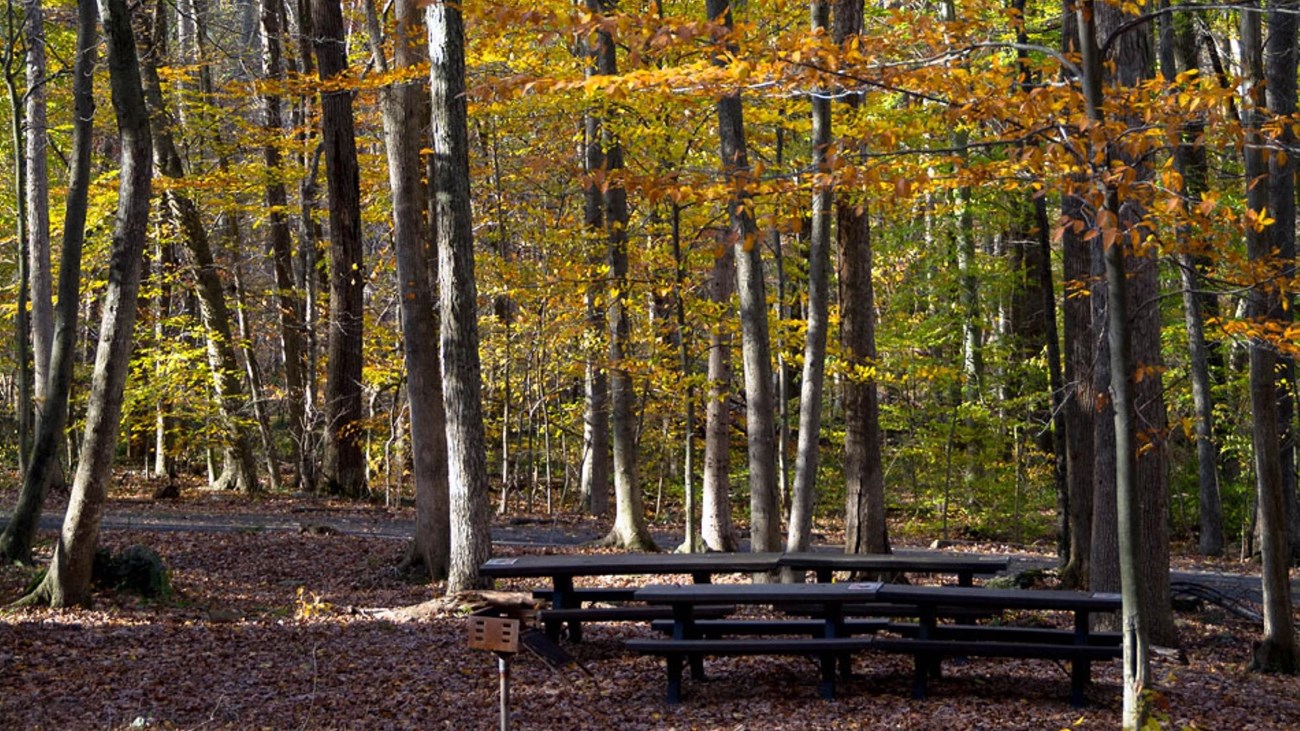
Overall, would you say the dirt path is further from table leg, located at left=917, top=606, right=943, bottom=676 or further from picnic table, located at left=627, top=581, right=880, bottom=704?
picnic table, located at left=627, top=581, right=880, bottom=704

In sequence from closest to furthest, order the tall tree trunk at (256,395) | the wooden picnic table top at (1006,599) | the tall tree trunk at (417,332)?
the wooden picnic table top at (1006,599) < the tall tree trunk at (417,332) < the tall tree trunk at (256,395)

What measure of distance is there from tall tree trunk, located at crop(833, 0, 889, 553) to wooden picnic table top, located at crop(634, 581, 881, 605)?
161 inches

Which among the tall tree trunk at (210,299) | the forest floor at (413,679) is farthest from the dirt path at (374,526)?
the forest floor at (413,679)

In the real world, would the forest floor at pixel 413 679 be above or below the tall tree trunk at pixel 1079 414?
below

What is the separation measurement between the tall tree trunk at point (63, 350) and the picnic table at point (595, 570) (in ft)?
15.4

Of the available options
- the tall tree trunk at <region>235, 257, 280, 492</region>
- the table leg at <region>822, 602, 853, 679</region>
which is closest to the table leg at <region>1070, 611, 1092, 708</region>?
the table leg at <region>822, 602, 853, 679</region>

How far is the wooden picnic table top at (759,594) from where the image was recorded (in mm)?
7195

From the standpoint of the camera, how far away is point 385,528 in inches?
627

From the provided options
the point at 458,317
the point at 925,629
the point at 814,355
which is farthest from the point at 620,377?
the point at 925,629

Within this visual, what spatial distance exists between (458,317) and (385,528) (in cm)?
679

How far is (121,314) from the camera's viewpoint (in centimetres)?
927

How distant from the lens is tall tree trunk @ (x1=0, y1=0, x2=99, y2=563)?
34.4ft

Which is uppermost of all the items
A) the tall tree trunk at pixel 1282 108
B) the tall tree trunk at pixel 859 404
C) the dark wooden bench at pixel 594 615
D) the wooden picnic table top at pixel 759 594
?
the tall tree trunk at pixel 1282 108

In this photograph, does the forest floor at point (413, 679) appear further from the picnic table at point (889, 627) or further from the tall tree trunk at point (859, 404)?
the tall tree trunk at point (859, 404)
